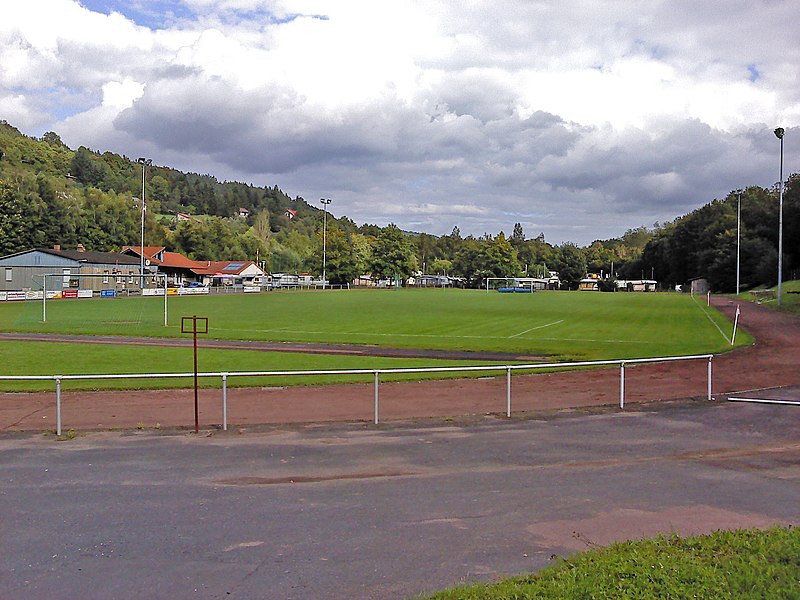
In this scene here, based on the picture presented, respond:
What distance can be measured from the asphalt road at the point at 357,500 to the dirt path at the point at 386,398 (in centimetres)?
177

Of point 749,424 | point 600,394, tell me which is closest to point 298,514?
point 749,424

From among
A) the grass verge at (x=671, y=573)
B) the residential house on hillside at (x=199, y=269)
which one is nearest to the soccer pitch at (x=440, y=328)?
the grass verge at (x=671, y=573)

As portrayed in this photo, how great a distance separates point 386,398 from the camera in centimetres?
1694

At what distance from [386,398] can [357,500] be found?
8.27m

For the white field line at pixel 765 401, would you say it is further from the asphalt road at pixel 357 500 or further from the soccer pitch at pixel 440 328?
the soccer pitch at pixel 440 328

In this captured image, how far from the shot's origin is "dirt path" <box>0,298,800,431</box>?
14500mm

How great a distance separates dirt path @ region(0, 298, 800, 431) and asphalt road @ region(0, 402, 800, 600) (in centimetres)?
177

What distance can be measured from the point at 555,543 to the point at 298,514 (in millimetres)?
2877

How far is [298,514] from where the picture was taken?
810cm

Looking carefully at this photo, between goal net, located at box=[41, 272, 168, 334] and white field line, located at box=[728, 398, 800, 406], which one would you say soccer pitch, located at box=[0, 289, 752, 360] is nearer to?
goal net, located at box=[41, 272, 168, 334]

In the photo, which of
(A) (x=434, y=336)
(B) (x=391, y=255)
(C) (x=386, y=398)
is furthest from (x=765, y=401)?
(B) (x=391, y=255)

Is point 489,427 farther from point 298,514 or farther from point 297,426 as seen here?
point 298,514

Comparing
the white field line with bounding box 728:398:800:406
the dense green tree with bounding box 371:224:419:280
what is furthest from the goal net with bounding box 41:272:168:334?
the dense green tree with bounding box 371:224:419:280

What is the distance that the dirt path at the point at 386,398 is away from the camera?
14500 mm
